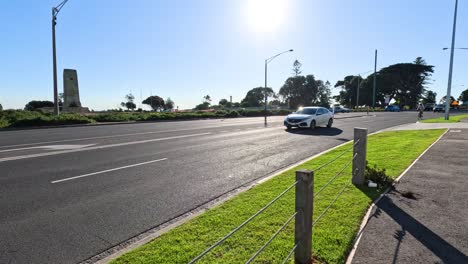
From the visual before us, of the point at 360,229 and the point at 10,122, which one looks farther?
the point at 10,122

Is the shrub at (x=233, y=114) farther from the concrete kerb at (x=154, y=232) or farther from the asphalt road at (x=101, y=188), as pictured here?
the concrete kerb at (x=154, y=232)

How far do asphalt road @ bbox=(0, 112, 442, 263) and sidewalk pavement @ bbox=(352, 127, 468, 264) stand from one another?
2841 millimetres

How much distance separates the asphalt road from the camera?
3809 mm

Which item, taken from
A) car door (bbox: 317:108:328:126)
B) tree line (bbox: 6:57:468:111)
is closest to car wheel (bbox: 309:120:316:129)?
car door (bbox: 317:108:328:126)

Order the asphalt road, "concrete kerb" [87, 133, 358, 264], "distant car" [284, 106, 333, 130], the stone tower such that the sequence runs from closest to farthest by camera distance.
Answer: "concrete kerb" [87, 133, 358, 264] < the asphalt road < "distant car" [284, 106, 333, 130] < the stone tower

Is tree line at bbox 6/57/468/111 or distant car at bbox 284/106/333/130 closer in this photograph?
distant car at bbox 284/106/333/130

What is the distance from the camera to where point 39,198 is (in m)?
5.36

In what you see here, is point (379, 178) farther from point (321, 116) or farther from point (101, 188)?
point (321, 116)

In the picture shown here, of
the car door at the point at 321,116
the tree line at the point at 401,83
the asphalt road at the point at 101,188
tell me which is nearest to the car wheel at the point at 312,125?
the car door at the point at 321,116

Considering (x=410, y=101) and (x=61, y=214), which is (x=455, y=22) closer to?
(x=61, y=214)

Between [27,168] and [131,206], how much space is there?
4.61 metres

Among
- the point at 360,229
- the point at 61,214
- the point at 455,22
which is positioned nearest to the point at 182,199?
the point at 61,214

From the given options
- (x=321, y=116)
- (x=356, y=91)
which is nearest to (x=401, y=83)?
(x=356, y=91)

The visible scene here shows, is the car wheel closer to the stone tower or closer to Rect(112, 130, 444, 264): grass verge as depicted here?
Rect(112, 130, 444, 264): grass verge
